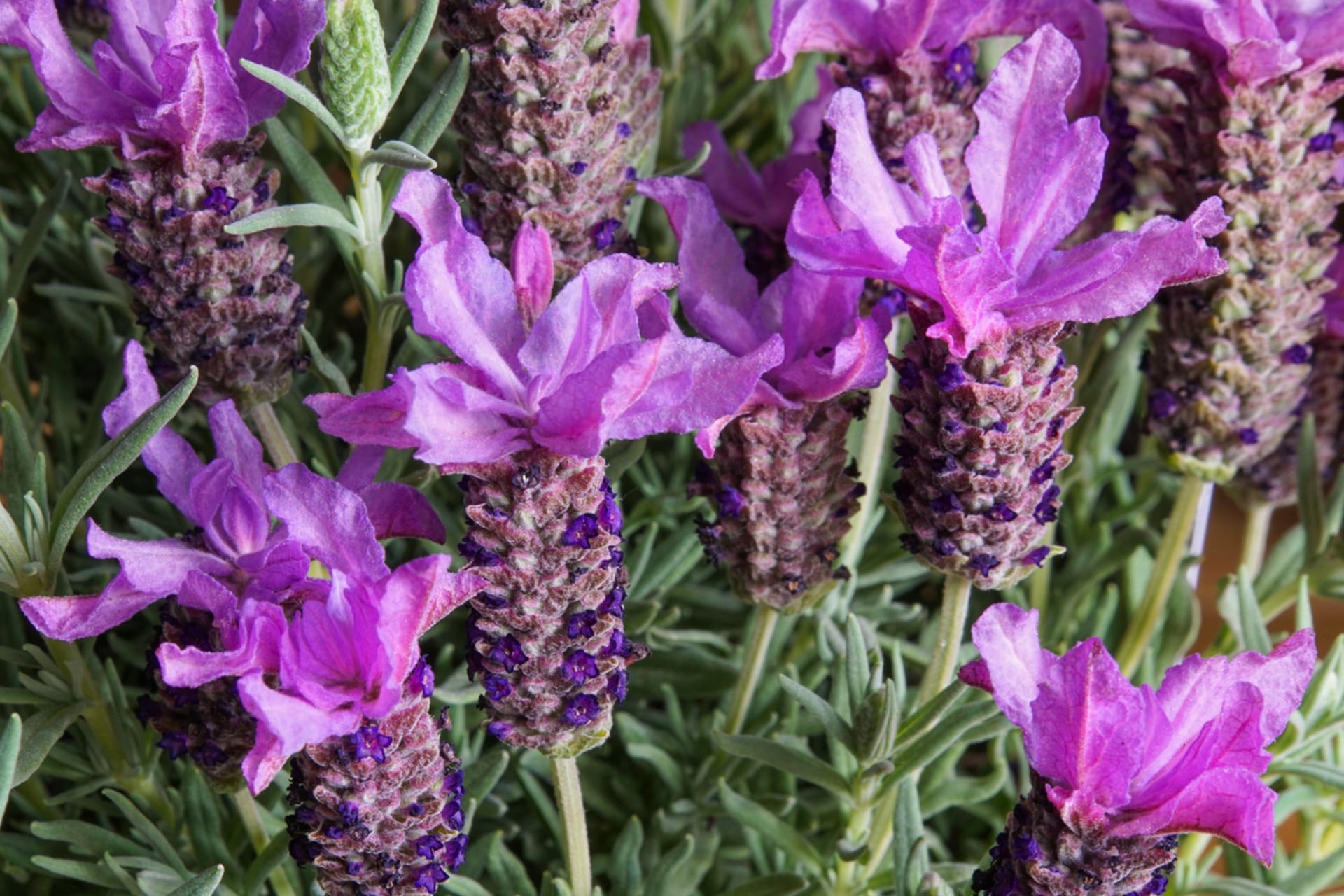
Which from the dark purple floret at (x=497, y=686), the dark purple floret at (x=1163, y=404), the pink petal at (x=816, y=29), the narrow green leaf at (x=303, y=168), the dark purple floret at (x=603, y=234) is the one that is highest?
the pink petal at (x=816, y=29)

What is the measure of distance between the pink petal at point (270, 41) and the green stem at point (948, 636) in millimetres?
496

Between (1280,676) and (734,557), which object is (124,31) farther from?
(1280,676)

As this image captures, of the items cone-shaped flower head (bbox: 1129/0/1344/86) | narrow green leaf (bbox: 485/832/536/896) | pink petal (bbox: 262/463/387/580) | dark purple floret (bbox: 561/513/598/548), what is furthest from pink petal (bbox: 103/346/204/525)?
cone-shaped flower head (bbox: 1129/0/1344/86)

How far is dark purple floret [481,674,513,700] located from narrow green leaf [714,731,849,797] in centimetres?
22

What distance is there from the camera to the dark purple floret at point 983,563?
820mm

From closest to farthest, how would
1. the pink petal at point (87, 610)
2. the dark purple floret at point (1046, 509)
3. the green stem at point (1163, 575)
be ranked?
1. the pink petal at point (87, 610)
2. the dark purple floret at point (1046, 509)
3. the green stem at point (1163, 575)

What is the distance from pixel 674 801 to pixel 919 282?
54 centimetres

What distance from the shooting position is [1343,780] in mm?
961

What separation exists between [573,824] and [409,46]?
48 centimetres

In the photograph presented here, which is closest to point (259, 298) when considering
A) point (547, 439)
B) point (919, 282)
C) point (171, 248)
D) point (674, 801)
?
point (171, 248)

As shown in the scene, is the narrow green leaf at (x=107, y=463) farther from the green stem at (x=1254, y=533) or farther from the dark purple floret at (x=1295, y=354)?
the green stem at (x=1254, y=533)

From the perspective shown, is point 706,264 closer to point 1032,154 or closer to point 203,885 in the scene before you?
point 1032,154

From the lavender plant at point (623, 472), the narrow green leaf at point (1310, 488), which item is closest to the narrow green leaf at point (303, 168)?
the lavender plant at point (623, 472)

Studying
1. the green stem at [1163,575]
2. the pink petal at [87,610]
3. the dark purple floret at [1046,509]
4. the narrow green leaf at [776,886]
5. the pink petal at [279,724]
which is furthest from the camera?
the green stem at [1163,575]
